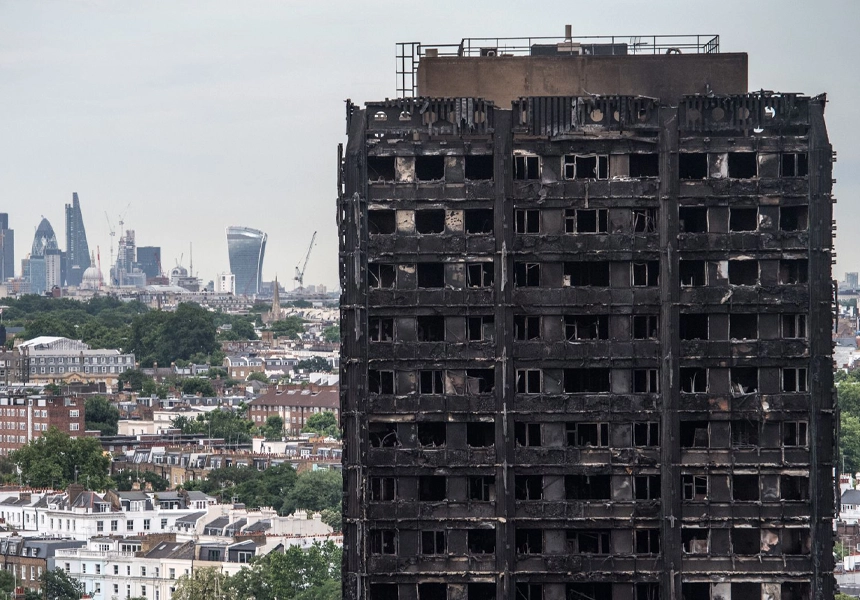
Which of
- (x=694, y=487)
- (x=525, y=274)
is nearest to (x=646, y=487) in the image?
(x=694, y=487)

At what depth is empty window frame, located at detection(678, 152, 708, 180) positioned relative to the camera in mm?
97125

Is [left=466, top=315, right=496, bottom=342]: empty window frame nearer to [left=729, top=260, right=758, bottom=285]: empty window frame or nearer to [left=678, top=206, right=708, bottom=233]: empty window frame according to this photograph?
[left=678, top=206, right=708, bottom=233]: empty window frame

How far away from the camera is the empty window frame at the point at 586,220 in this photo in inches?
3826

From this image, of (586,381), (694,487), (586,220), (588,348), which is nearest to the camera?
(694,487)

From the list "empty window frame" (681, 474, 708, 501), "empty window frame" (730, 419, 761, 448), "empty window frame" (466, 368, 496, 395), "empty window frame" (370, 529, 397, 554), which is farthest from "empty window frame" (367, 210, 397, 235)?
"empty window frame" (730, 419, 761, 448)

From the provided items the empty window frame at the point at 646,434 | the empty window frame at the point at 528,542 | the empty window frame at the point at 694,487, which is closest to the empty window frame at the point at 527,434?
the empty window frame at the point at 528,542

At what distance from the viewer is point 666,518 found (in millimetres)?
95375

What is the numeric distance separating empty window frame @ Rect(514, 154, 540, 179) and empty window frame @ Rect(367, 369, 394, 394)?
912 cm

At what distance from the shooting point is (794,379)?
96.2 m

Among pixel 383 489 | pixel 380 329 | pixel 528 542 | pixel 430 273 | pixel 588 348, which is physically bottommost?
pixel 528 542

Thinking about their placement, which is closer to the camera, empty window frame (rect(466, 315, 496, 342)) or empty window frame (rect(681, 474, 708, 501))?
empty window frame (rect(681, 474, 708, 501))

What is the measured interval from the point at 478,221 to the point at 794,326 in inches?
503

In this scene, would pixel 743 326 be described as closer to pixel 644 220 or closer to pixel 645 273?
pixel 645 273

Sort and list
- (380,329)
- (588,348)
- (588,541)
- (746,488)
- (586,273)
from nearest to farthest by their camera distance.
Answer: (746,488) → (588,541) → (588,348) → (380,329) → (586,273)
